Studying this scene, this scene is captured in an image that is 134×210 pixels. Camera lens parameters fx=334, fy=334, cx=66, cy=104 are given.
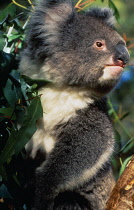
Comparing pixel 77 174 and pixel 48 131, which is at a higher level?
pixel 48 131

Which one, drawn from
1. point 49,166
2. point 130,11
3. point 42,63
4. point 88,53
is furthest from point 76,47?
point 130,11

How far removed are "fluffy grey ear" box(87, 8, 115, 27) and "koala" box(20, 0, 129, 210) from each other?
22cm

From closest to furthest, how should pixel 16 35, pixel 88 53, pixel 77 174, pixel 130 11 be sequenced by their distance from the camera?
pixel 77 174 < pixel 88 53 < pixel 16 35 < pixel 130 11

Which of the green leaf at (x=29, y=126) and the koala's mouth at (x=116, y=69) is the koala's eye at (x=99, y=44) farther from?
the green leaf at (x=29, y=126)

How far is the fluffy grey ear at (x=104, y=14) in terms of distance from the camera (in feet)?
11.0

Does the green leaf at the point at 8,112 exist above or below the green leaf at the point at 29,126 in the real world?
above

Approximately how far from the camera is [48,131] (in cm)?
295

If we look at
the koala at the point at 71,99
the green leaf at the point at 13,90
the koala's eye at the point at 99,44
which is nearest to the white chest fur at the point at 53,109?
the koala at the point at 71,99

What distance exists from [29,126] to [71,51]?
37.2 inches

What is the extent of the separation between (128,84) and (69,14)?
210cm

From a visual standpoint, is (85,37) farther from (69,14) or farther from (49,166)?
(49,166)

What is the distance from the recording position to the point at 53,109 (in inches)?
116

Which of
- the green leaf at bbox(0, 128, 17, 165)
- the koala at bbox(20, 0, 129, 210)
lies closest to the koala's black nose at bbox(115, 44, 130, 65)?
the koala at bbox(20, 0, 129, 210)

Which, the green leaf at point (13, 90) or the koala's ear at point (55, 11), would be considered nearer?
the green leaf at point (13, 90)
